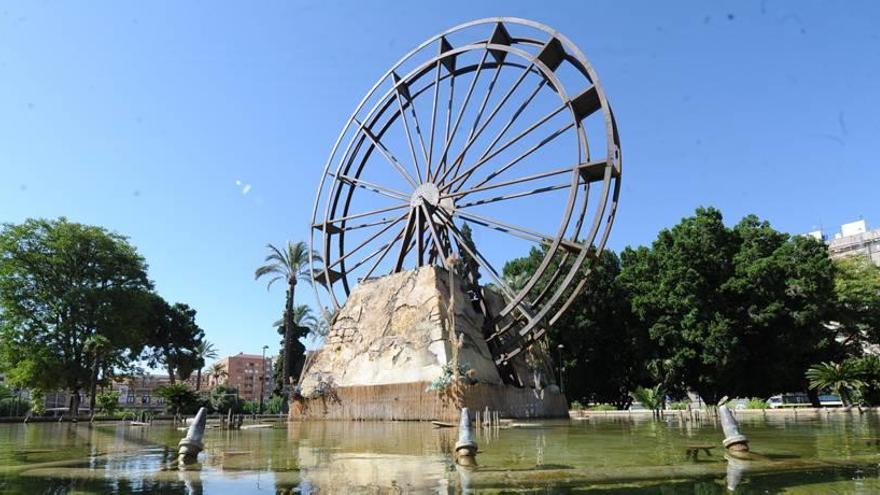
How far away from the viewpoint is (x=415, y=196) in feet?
80.3

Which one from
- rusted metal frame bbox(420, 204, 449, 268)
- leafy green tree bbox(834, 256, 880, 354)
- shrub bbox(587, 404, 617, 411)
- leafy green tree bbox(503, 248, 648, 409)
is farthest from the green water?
shrub bbox(587, 404, 617, 411)

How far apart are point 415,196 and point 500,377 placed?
8.19 meters

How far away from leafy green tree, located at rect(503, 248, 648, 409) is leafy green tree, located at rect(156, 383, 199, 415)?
18299 millimetres

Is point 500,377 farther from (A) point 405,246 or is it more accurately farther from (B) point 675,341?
(B) point 675,341

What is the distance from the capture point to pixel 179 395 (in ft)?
81.2

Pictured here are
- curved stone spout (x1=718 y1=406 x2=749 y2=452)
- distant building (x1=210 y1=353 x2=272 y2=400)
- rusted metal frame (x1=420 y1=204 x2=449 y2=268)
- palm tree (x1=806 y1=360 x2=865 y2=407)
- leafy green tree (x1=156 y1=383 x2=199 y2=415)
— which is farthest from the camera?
distant building (x1=210 y1=353 x2=272 y2=400)

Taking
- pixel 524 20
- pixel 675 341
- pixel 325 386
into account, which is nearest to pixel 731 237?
pixel 675 341

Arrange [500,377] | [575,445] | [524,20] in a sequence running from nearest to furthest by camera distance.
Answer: [575,445] < [500,377] < [524,20]

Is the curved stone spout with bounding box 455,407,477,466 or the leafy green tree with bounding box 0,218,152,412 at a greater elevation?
the leafy green tree with bounding box 0,218,152,412

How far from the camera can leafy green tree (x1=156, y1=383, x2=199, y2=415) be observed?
2450 cm

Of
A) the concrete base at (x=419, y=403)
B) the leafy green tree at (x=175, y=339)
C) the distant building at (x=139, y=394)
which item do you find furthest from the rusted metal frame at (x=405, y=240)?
the leafy green tree at (x=175, y=339)

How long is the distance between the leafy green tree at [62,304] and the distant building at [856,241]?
64.4 metres

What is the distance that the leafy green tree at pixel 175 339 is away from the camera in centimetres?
4881

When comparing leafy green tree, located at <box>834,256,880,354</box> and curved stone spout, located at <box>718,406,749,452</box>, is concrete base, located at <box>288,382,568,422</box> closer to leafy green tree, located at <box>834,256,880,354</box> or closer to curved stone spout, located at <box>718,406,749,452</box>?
curved stone spout, located at <box>718,406,749,452</box>
